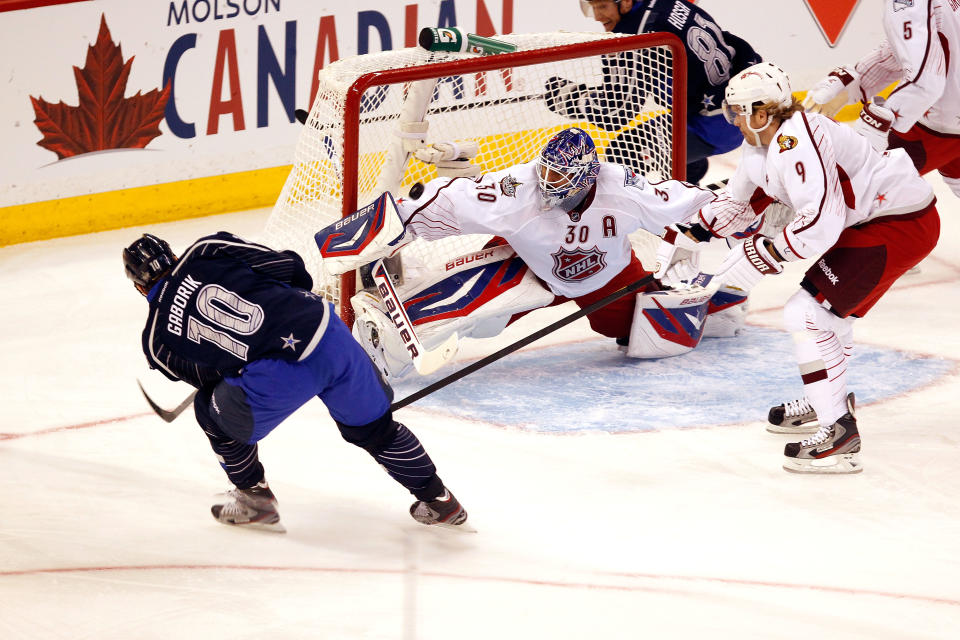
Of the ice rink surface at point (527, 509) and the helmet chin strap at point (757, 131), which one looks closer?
the ice rink surface at point (527, 509)

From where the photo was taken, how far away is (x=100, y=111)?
5.69 metres

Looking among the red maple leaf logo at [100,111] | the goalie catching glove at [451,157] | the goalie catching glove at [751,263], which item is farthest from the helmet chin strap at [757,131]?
the red maple leaf logo at [100,111]

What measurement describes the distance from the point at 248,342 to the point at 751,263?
4.71 ft

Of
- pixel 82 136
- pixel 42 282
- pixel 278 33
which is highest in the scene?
pixel 278 33

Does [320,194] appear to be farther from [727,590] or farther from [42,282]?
[727,590]

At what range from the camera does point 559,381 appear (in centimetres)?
433

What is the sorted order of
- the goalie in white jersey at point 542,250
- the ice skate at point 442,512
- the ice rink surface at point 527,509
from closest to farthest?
the ice rink surface at point 527,509
the ice skate at point 442,512
the goalie in white jersey at point 542,250

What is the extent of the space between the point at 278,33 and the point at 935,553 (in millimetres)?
3962

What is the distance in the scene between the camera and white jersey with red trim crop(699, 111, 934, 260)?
11.1 ft

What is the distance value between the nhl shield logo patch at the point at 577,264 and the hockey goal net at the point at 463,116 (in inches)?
19.8

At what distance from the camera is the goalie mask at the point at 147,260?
9.50ft

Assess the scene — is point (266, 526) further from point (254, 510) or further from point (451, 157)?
point (451, 157)

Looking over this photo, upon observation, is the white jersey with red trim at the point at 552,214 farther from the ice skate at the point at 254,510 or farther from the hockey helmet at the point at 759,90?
the ice skate at the point at 254,510

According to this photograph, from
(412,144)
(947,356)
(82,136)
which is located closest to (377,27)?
(82,136)
